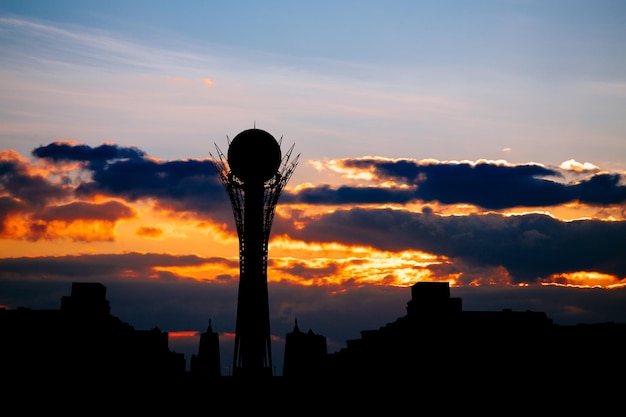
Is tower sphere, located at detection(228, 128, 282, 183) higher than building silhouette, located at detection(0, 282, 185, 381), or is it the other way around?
tower sphere, located at detection(228, 128, 282, 183)

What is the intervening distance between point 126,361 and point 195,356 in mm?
A: 53338

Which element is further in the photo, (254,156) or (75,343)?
(254,156)

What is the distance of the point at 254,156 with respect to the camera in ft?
483

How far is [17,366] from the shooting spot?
97938mm

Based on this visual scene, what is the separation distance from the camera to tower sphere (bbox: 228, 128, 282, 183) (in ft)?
476

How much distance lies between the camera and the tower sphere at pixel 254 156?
145125mm

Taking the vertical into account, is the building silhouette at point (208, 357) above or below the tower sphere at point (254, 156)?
below

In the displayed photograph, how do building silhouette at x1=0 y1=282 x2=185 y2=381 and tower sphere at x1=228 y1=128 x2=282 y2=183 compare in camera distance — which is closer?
building silhouette at x1=0 y1=282 x2=185 y2=381

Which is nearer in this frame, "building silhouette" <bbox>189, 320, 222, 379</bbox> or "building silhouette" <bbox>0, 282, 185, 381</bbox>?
"building silhouette" <bbox>0, 282, 185, 381</bbox>

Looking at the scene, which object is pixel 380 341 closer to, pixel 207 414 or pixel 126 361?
pixel 126 361

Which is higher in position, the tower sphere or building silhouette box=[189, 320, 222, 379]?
the tower sphere

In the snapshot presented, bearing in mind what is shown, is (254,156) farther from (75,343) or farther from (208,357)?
(75,343)

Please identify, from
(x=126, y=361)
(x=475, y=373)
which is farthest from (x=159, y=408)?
(x=475, y=373)

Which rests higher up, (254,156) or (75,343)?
(254,156)
